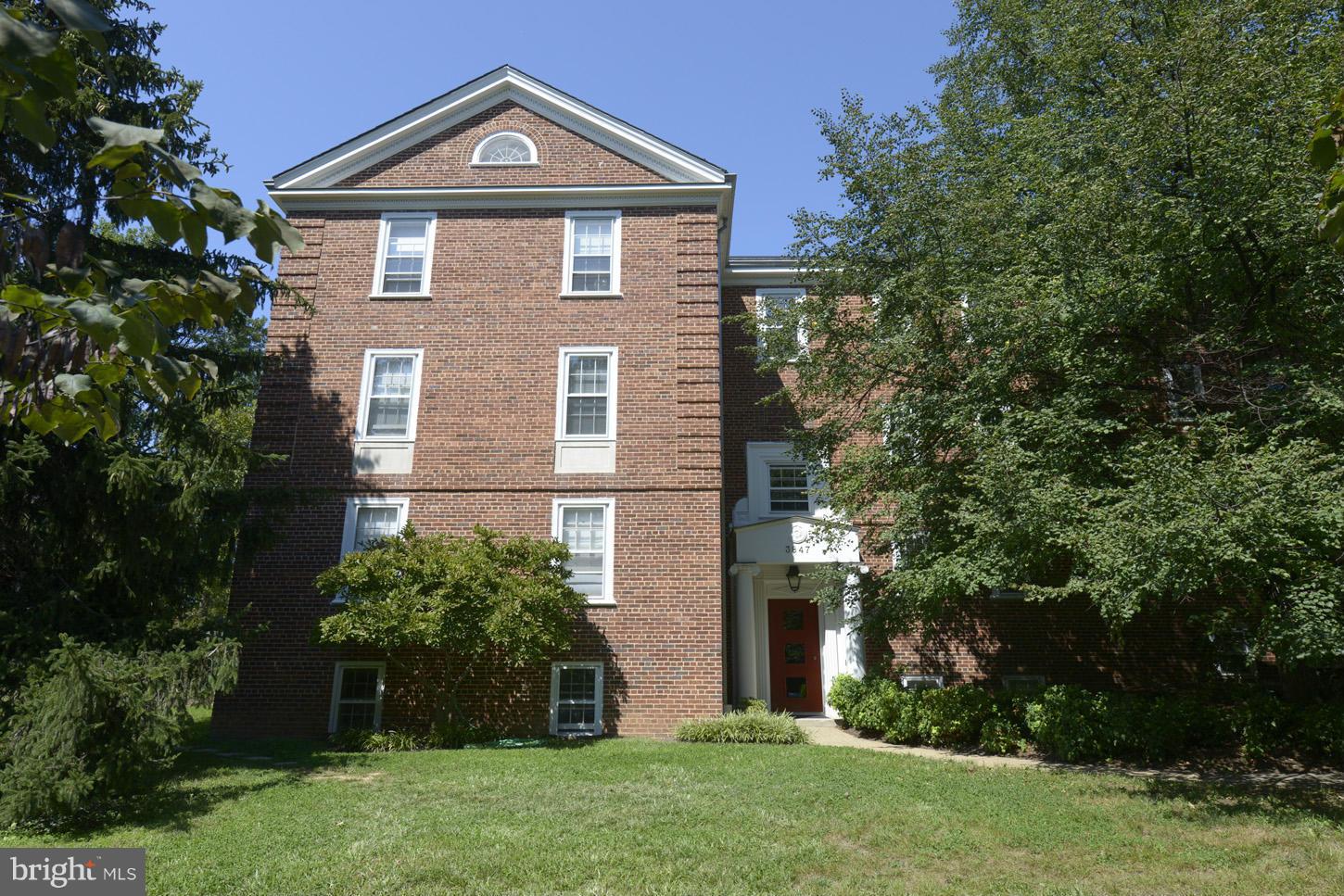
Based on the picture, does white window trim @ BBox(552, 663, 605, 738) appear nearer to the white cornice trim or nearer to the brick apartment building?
the brick apartment building

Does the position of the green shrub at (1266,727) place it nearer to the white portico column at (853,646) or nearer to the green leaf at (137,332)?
the white portico column at (853,646)

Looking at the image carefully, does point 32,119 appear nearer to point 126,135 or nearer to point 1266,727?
point 126,135

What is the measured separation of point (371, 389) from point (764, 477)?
753cm

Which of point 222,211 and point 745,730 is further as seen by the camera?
point 745,730

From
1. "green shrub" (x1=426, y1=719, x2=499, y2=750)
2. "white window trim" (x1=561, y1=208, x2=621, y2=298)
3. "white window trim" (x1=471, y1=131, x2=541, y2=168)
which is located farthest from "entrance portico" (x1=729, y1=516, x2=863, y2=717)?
"white window trim" (x1=471, y1=131, x2=541, y2=168)

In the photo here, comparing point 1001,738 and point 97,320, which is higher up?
point 97,320

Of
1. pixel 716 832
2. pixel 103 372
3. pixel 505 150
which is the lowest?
pixel 716 832

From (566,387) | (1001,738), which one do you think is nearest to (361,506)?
(566,387)

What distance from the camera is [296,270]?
53.5 feet

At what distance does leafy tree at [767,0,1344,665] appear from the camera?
28.4 feet

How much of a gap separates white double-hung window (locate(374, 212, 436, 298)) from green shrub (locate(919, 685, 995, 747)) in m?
11.1

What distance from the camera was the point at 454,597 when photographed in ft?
41.1

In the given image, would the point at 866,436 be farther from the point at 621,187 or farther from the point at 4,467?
the point at 4,467

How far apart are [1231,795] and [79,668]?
36.8 ft
